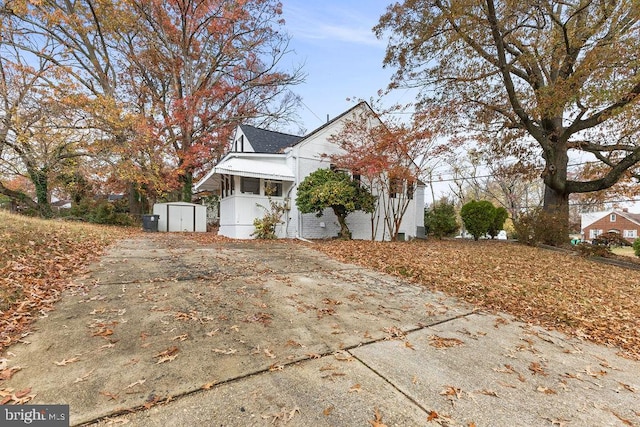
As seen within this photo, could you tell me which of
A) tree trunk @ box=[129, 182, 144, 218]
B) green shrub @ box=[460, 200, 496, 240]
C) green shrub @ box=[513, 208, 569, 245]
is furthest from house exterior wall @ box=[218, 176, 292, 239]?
tree trunk @ box=[129, 182, 144, 218]

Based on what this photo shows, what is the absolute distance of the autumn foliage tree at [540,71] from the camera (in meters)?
7.72

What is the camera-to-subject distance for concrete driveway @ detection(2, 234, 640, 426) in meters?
1.90

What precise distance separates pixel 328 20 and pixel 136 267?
10.2m

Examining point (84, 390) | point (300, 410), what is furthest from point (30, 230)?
point (300, 410)

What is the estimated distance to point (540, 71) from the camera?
10.8 metres

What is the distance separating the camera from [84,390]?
196 cm

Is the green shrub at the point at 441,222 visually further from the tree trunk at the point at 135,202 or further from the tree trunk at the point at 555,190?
the tree trunk at the point at 135,202

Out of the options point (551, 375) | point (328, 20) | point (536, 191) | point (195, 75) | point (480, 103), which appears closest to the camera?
point (551, 375)

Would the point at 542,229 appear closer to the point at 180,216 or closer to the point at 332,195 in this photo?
the point at 332,195

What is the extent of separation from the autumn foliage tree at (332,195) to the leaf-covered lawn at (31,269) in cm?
618

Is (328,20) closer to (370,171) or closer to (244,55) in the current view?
(370,171)

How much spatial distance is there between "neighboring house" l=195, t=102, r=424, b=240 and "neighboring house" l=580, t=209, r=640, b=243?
4130 cm

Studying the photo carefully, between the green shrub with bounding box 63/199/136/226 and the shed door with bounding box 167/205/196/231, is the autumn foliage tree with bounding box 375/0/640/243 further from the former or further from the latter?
the green shrub with bounding box 63/199/136/226

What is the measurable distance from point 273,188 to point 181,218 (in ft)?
24.1
